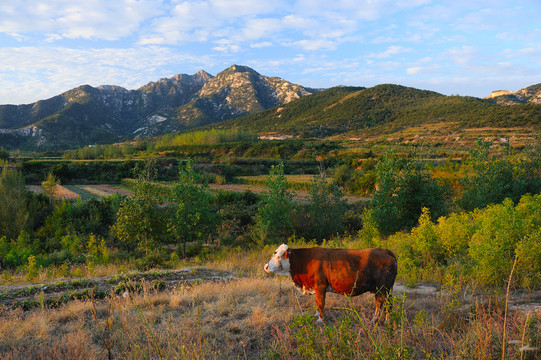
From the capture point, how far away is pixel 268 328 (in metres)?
5.54

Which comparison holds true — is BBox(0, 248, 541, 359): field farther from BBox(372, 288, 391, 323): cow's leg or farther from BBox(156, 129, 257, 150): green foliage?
BBox(156, 129, 257, 150): green foliage

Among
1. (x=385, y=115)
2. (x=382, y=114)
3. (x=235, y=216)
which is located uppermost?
(x=382, y=114)

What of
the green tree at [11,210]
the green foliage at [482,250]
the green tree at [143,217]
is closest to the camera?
the green foliage at [482,250]

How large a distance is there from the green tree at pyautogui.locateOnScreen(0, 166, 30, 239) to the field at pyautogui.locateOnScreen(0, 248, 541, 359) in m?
26.6

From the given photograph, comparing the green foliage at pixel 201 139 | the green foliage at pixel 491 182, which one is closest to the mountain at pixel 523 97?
the green foliage at pixel 201 139

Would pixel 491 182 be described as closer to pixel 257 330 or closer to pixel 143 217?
pixel 257 330

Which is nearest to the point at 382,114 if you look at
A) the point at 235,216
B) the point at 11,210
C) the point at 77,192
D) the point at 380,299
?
the point at 235,216

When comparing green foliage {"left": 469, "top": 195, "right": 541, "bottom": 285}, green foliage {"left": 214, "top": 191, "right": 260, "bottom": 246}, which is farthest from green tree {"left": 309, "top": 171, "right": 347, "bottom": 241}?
green foliage {"left": 469, "top": 195, "right": 541, "bottom": 285}

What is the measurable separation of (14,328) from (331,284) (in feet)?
19.8

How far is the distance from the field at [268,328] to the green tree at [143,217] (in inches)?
463

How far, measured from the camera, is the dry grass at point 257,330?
3.71m

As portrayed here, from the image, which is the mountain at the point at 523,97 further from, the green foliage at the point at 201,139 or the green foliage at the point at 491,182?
the green foliage at the point at 491,182

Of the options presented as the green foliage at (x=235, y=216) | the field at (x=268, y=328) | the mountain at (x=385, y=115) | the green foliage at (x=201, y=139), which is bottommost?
the green foliage at (x=235, y=216)

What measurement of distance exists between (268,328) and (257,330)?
28 centimetres
